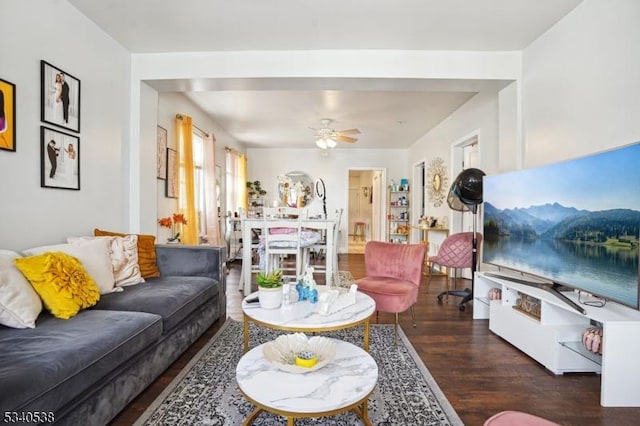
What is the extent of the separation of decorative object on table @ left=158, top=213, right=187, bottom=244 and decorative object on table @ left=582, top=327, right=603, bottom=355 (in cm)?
404

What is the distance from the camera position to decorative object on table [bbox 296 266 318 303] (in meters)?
2.11

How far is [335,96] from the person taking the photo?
4.45m

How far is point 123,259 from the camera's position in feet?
8.20

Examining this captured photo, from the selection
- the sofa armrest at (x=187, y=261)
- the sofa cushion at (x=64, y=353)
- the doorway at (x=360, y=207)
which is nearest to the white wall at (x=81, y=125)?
the sofa armrest at (x=187, y=261)

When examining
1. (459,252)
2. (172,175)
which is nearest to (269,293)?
(459,252)

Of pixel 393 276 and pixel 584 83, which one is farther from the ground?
pixel 584 83

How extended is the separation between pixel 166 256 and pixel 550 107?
3590 millimetres

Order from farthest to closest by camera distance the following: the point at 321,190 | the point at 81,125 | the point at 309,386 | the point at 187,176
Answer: the point at 321,190 < the point at 187,176 < the point at 81,125 < the point at 309,386

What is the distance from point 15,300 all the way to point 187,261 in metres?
1.34

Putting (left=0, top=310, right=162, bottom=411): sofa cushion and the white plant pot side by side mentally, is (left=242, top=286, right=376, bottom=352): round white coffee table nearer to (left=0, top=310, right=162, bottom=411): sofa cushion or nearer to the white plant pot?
the white plant pot

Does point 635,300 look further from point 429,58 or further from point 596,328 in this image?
point 429,58

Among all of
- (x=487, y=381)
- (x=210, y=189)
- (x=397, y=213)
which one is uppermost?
(x=210, y=189)

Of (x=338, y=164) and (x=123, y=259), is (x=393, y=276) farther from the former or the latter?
(x=338, y=164)

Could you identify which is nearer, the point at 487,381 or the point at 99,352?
the point at 99,352
